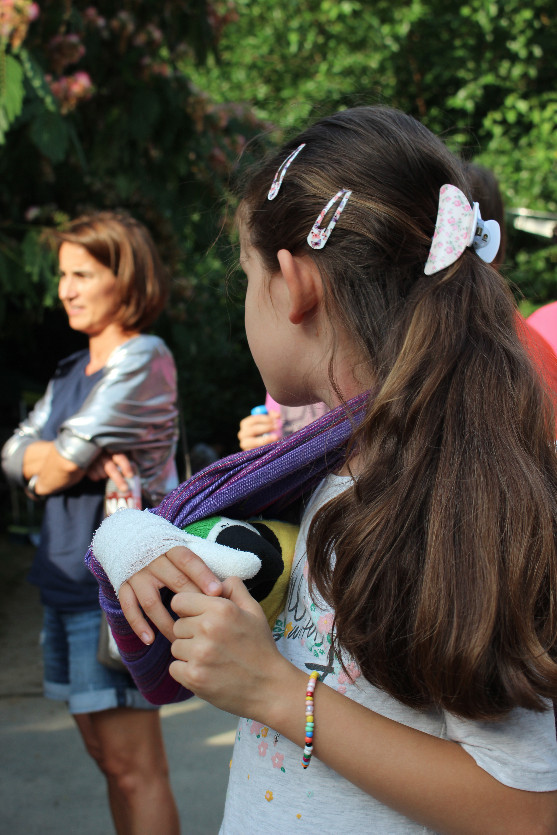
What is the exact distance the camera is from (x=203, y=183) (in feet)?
14.2

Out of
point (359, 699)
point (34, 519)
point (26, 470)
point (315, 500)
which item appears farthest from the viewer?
point (34, 519)

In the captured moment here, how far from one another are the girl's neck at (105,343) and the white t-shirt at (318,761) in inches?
62.1

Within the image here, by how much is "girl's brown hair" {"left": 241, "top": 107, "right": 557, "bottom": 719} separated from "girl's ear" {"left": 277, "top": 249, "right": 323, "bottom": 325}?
17 mm

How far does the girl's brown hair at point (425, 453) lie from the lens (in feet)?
3.01

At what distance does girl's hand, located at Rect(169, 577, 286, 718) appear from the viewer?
0.96m

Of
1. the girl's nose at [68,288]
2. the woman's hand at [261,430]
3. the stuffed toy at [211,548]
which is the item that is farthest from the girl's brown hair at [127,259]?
the stuffed toy at [211,548]

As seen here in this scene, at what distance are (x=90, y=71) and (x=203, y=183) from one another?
0.85 metres

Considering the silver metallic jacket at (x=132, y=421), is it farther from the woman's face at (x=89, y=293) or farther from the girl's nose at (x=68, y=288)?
the girl's nose at (x=68, y=288)

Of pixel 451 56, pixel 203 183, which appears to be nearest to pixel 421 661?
pixel 203 183

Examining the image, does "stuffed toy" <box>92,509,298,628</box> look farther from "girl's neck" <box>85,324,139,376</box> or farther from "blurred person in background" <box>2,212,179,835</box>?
"girl's neck" <box>85,324,139,376</box>

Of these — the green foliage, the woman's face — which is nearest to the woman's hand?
the woman's face

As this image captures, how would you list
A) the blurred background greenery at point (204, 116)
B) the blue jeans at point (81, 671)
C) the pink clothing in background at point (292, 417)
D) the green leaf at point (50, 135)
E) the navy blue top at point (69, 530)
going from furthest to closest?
1. the blurred background greenery at point (204, 116)
2. the green leaf at point (50, 135)
3. the navy blue top at point (69, 530)
4. the blue jeans at point (81, 671)
5. the pink clothing in background at point (292, 417)

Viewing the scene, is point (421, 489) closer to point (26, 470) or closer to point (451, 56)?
point (26, 470)

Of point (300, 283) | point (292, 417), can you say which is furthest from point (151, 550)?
point (292, 417)
